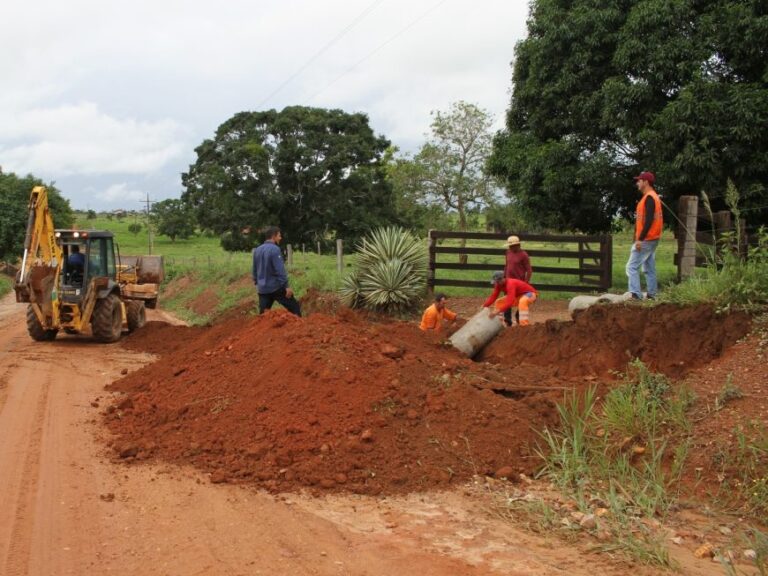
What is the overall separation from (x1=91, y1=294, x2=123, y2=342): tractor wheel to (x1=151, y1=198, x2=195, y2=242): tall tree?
50.6 m

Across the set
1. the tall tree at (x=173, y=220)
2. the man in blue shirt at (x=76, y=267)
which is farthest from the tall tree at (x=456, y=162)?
the tall tree at (x=173, y=220)

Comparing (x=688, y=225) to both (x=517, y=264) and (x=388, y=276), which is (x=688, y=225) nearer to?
(x=517, y=264)

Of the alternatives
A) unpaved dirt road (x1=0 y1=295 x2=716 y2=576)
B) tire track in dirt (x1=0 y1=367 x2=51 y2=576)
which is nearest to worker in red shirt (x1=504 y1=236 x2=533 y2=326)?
unpaved dirt road (x1=0 y1=295 x2=716 y2=576)

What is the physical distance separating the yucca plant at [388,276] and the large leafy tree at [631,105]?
3.46 meters

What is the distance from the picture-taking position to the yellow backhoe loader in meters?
13.1

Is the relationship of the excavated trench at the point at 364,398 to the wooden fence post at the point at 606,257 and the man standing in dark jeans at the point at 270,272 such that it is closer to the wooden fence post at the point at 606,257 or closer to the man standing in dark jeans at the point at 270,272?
the man standing in dark jeans at the point at 270,272

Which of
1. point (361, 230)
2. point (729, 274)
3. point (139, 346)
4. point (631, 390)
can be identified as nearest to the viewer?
point (631, 390)

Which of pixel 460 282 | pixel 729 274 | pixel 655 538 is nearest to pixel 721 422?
pixel 655 538

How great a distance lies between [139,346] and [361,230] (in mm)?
23469

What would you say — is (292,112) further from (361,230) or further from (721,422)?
(721,422)

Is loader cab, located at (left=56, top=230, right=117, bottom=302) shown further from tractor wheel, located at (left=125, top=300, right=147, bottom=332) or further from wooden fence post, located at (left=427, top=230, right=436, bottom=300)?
wooden fence post, located at (left=427, top=230, right=436, bottom=300)

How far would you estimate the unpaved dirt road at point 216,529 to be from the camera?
440 centimetres

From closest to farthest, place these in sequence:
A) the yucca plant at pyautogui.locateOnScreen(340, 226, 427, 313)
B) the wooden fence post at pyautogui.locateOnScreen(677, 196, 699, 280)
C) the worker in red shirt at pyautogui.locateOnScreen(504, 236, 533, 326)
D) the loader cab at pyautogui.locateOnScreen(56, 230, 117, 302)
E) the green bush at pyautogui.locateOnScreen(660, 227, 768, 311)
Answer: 1. the green bush at pyautogui.locateOnScreen(660, 227, 768, 311)
2. the worker in red shirt at pyautogui.locateOnScreen(504, 236, 533, 326)
3. the wooden fence post at pyautogui.locateOnScreen(677, 196, 699, 280)
4. the loader cab at pyautogui.locateOnScreen(56, 230, 117, 302)
5. the yucca plant at pyautogui.locateOnScreen(340, 226, 427, 313)

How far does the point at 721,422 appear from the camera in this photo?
6.18 meters
